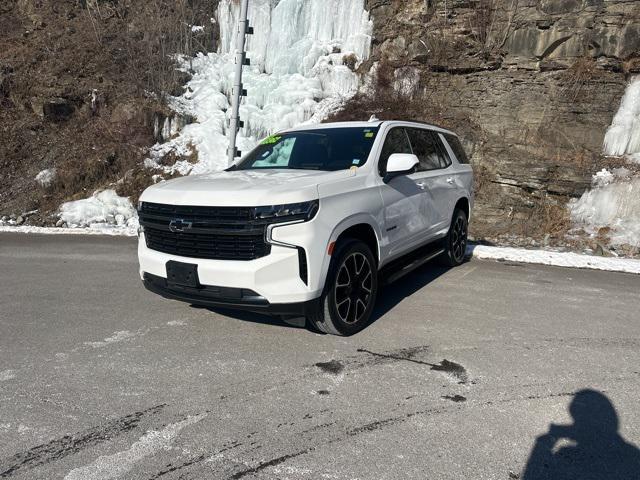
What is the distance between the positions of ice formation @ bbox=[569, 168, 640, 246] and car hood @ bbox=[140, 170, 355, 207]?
448 inches

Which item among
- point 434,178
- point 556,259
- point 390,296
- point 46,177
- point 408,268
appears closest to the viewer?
point 408,268

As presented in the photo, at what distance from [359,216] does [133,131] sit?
53.6ft

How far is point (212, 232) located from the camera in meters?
3.52

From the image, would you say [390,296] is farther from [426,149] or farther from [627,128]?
[627,128]

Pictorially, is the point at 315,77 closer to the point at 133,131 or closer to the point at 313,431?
the point at 133,131

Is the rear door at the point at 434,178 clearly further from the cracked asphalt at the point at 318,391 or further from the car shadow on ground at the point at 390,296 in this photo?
the cracked asphalt at the point at 318,391

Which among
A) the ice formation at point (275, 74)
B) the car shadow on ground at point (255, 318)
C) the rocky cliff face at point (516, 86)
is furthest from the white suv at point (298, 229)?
the ice formation at point (275, 74)

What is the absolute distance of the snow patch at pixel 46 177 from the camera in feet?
48.1

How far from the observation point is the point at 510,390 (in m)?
3.16

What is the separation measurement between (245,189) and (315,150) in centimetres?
148

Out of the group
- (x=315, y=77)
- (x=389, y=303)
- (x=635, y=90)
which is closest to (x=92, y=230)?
(x=389, y=303)

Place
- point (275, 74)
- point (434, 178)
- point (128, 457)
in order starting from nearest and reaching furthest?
point (128, 457), point (434, 178), point (275, 74)

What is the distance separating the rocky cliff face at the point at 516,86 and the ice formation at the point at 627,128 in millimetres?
269

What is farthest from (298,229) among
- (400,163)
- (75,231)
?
(75,231)
